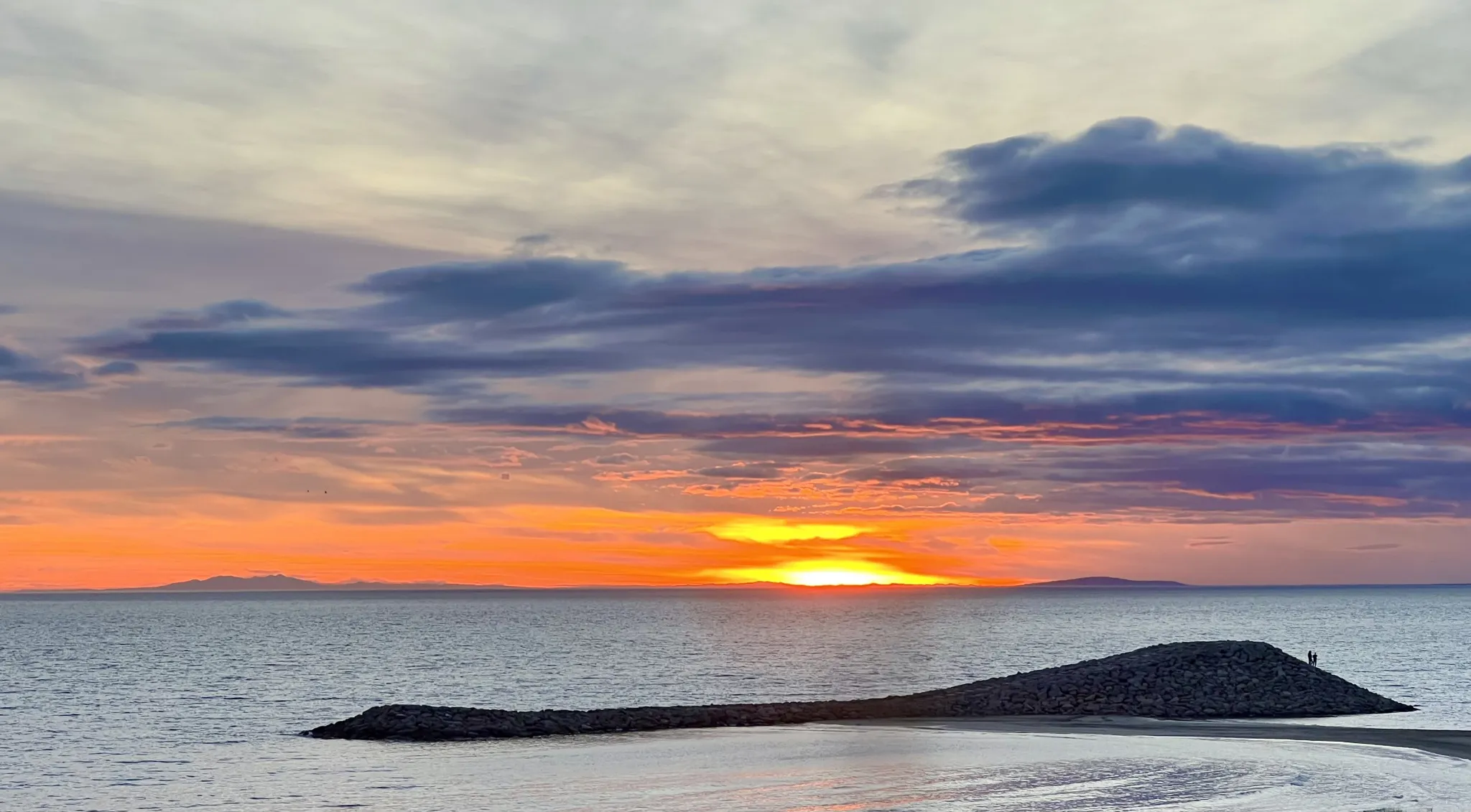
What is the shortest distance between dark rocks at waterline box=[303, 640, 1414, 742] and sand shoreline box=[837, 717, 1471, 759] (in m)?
2.39

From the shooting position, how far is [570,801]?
41.6 m

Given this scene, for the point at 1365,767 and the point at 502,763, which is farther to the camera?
the point at 502,763

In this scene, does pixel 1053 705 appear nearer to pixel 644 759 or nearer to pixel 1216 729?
pixel 1216 729

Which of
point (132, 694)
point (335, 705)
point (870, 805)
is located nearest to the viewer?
point (870, 805)

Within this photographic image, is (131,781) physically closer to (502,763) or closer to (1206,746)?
(502,763)

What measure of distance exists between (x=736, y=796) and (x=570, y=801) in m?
4.86

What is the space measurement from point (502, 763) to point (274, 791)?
8.55 m

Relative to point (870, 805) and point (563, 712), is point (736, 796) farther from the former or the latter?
point (563, 712)

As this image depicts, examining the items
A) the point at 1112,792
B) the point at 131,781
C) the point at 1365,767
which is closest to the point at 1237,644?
Answer: the point at 1365,767

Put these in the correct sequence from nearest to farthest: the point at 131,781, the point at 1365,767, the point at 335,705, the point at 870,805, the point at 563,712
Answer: the point at 870,805, the point at 1365,767, the point at 131,781, the point at 563,712, the point at 335,705

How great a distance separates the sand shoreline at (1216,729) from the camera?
54688mm

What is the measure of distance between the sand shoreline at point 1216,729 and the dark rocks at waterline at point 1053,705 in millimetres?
2395

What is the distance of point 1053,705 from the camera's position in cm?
7006

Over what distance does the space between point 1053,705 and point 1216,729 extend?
1014 centimetres
